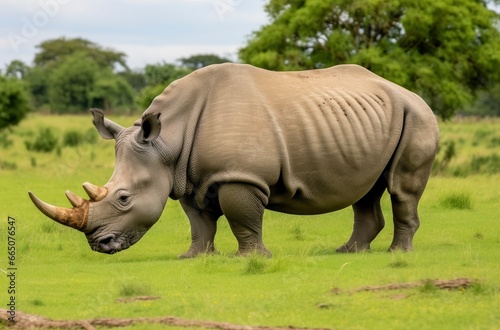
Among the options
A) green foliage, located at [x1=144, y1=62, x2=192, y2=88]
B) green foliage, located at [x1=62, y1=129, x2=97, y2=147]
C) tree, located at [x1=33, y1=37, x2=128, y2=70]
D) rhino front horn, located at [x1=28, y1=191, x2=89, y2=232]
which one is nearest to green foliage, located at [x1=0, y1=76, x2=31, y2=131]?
green foliage, located at [x1=62, y1=129, x2=97, y2=147]

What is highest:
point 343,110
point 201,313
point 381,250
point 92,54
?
point 343,110

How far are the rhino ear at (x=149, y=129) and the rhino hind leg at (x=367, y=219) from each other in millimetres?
2768

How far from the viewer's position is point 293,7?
28.4 metres

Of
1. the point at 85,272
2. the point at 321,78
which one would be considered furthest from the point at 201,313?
the point at 321,78

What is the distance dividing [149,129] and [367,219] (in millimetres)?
3051

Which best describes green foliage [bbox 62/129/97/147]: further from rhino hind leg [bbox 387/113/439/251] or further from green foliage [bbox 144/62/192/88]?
rhino hind leg [bbox 387/113/439/251]

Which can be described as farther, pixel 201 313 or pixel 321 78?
pixel 321 78

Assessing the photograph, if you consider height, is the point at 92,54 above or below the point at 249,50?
below

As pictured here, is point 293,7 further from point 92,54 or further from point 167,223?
point 92,54

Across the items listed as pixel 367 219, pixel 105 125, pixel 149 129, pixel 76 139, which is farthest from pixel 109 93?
pixel 149 129

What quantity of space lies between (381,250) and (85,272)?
366 centimetres

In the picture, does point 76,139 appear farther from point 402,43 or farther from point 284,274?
point 284,274

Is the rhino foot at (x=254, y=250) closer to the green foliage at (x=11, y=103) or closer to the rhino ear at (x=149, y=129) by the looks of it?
the rhino ear at (x=149, y=129)

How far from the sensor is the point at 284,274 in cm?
1021
